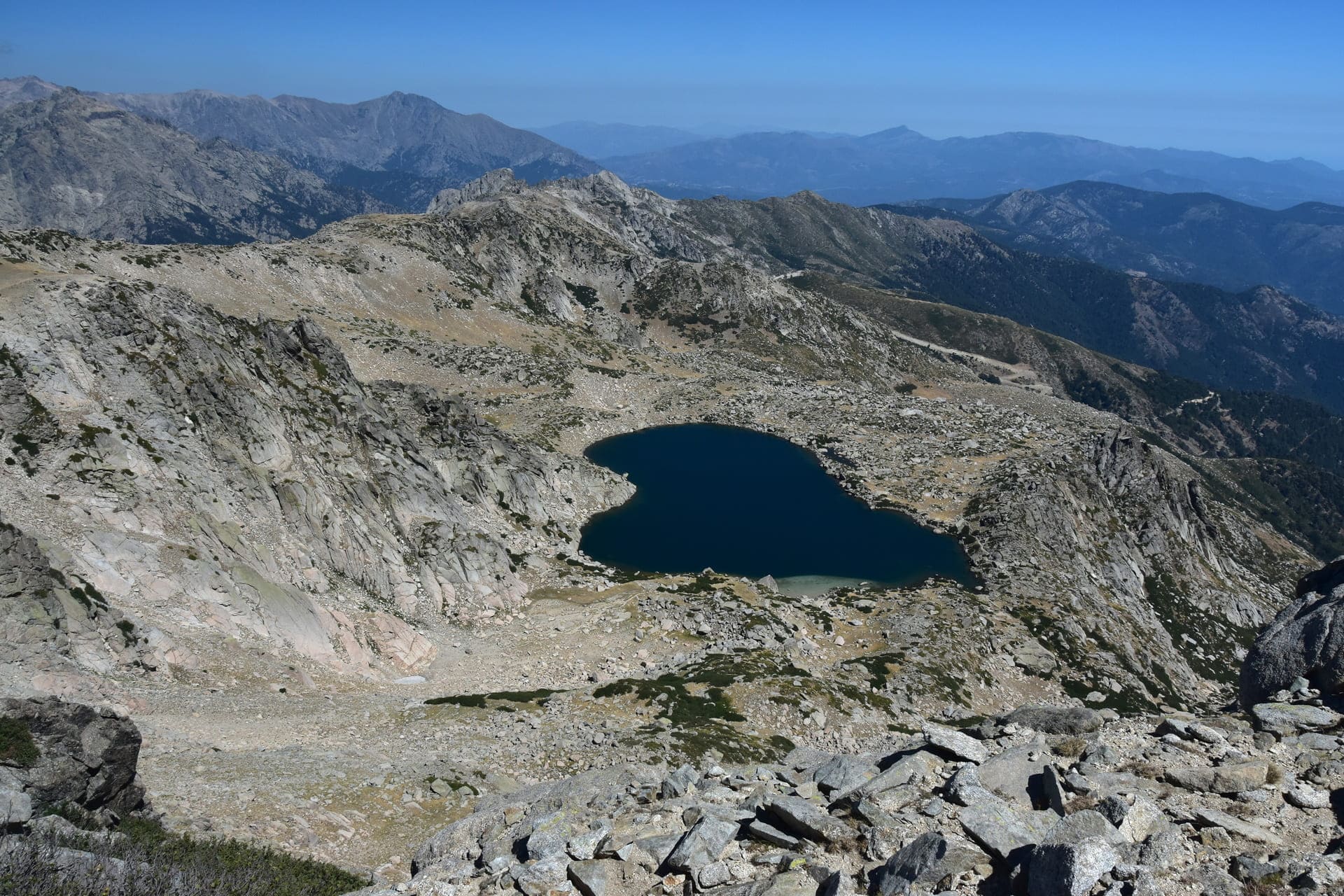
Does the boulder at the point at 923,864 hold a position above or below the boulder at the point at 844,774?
above

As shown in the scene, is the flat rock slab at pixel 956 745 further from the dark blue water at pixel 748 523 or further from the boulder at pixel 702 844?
the dark blue water at pixel 748 523

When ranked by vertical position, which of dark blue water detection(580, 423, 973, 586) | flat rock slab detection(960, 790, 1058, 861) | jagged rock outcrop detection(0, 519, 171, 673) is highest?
flat rock slab detection(960, 790, 1058, 861)

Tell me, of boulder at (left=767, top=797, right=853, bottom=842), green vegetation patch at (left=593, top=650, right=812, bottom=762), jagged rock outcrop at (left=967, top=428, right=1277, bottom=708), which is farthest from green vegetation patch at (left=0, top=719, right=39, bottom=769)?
jagged rock outcrop at (left=967, top=428, right=1277, bottom=708)

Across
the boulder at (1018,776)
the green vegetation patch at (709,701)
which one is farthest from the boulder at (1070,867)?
the green vegetation patch at (709,701)

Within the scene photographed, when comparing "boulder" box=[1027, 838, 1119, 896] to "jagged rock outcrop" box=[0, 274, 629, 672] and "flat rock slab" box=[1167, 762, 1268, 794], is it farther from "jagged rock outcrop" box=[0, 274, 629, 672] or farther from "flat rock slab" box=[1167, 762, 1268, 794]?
"jagged rock outcrop" box=[0, 274, 629, 672]

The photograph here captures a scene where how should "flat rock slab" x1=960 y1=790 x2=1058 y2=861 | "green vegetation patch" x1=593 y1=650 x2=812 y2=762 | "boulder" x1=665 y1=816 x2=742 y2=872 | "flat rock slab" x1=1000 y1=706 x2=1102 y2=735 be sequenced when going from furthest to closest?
"green vegetation patch" x1=593 y1=650 x2=812 y2=762, "flat rock slab" x1=1000 y1=706 x2=1102 y2=735, "boulder" x1=665 y1=816 x2=742 y2=872, "flat rock slab" x1=960 y1=790 x2=1058 y2=861

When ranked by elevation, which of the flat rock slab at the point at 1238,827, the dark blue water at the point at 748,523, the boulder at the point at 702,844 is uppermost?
the flat rock slab at the point at 1238,827

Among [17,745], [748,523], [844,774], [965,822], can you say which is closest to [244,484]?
[17,745]
